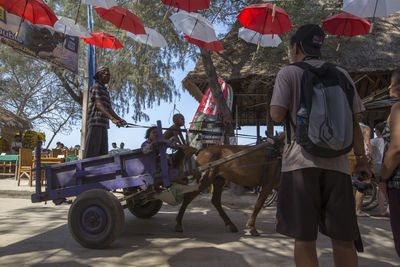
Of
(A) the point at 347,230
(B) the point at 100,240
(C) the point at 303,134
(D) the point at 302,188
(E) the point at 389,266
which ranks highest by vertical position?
(C) the point at 303,134

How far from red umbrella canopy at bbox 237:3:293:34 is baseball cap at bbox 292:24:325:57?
5314 mm

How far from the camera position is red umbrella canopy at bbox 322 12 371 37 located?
23.9ft

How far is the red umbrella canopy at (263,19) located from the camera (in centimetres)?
704

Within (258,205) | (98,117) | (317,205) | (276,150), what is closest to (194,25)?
(98,117)

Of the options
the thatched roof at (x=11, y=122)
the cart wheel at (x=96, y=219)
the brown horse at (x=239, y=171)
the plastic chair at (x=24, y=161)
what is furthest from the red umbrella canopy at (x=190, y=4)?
the thatched roof at (x=11, y=122)

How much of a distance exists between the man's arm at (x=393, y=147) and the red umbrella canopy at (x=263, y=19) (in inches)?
213

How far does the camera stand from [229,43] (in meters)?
11.2

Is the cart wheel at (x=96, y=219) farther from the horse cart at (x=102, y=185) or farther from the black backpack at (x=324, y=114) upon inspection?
the black backpack at (x=324, y=114)

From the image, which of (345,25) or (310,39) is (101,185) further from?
(345,25)

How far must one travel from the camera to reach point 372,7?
6.15m

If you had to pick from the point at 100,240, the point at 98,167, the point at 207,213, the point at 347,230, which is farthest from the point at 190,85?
the point at 347,230

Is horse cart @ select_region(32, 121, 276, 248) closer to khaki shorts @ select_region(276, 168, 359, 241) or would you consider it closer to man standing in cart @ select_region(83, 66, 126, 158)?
man standing in cart @ select_region(83, 66, 126, 158)

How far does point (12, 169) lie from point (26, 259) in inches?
513

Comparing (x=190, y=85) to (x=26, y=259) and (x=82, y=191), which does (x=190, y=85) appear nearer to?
(x=82, y=191)
